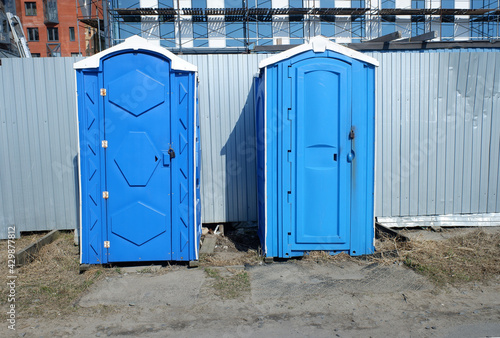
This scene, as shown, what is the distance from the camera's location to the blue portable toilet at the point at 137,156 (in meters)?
4.31

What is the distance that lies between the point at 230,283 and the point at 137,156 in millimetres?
1919

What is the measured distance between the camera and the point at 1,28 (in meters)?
11.4

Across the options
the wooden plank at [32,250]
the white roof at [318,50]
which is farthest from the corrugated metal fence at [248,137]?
the white roof at [318,50]

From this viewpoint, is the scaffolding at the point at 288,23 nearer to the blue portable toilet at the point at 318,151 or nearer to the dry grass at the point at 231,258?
the blue portable toilet at the point at 318,151

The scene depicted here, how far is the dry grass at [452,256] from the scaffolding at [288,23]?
2167 centimetres

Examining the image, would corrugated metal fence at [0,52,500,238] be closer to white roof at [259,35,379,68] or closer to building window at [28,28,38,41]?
white roof at [259,35,379,68]

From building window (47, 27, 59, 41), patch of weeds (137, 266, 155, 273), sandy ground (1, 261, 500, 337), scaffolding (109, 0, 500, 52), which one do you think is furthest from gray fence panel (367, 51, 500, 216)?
building window (47, 27, 59, 41)

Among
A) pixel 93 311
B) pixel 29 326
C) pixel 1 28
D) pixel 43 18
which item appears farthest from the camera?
pixel 43 18

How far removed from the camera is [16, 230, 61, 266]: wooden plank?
4535mm

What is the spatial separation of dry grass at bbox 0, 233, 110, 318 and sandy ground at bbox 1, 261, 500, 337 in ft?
0.58

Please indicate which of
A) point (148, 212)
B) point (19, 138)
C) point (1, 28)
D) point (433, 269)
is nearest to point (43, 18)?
point (1, 28)

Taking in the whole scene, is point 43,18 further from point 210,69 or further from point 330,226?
point 330,226

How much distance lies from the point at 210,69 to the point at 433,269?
4.18 m

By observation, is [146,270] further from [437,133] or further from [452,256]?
[437,133]
